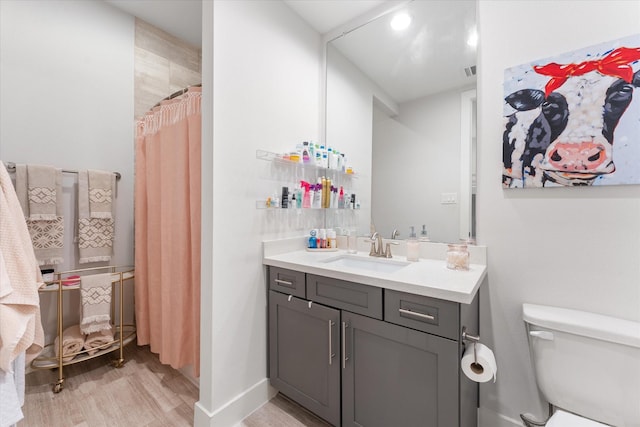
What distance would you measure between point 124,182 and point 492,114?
2673 mm

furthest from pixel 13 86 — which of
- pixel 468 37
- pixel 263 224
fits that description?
pixel 468 37

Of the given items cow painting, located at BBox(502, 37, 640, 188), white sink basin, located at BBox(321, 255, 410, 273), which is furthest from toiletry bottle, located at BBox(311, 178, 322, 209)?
cow painting, located at BBox(502, 37, 640, 188)

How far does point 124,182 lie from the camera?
2217 millimetres

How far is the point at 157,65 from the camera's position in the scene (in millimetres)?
2387

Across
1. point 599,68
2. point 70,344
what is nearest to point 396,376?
point 599,68

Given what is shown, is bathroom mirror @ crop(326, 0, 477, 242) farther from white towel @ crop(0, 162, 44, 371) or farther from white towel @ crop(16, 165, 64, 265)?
white towel @ crop(16, 165, 64, 265)

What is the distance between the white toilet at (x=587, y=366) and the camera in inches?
39.4

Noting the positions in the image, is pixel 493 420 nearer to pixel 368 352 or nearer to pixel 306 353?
pixel 368 352

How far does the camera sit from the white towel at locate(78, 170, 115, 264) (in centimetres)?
192

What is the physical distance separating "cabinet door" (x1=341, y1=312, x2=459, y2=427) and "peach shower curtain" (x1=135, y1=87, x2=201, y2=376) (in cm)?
97

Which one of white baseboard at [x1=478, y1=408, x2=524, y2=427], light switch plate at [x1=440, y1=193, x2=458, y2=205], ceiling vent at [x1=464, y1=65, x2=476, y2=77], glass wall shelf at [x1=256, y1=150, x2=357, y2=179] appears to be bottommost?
white baseboard at [x1=478, y1=408, x2=524, y2=427]

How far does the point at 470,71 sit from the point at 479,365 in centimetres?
149

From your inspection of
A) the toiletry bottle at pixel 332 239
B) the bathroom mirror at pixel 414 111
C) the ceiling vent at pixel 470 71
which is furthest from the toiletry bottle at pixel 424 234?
the ceiling vent at pixel 470 71

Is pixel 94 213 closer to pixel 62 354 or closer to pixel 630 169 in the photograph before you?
pixel 62 354
